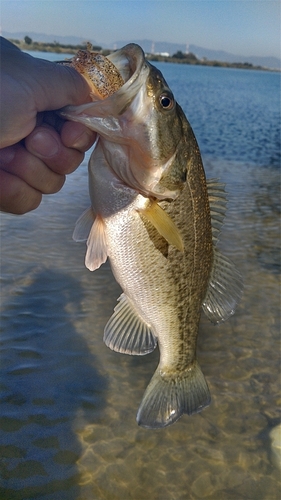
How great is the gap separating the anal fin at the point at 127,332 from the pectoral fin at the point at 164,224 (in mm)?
696

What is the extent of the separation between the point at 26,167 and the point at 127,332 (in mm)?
1167

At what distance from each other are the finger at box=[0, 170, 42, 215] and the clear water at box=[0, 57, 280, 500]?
232 centimetres

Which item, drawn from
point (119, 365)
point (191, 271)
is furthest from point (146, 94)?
point (119, 365)

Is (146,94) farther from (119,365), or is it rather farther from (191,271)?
(119,365)

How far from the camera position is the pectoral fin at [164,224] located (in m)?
2.45

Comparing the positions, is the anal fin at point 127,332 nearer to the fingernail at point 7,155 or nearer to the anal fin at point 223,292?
the anal fin at point 223,292

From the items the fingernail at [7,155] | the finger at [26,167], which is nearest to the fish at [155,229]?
the finger at [26,167]

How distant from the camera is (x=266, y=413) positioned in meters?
4.80

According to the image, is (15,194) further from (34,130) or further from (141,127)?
(141,127)

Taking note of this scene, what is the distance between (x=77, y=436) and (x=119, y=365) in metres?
1.07

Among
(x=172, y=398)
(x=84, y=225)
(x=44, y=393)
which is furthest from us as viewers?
(x=44, y=393)

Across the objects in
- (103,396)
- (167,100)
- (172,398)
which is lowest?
(103,396)

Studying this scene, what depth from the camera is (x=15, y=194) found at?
2881 millimetres

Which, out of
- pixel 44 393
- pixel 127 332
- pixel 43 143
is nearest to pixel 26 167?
pixel 43 143
